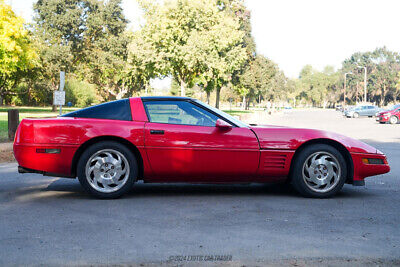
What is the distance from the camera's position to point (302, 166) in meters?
5.87

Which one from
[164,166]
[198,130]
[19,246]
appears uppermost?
[198,130]

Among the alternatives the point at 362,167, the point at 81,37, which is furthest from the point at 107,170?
the point at 81,37

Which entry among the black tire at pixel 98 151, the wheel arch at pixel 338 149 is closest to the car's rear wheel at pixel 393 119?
the wheel arch at pixel 338 149

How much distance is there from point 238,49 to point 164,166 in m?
34.1

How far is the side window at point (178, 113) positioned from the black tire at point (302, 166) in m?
1.18

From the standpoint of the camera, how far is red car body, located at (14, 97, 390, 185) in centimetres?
577

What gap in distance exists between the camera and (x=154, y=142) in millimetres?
5777

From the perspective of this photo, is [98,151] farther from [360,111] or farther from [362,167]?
[360,111]

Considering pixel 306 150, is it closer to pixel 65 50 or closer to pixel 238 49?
pixel 238 49

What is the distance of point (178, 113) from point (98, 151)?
1102 millimetres

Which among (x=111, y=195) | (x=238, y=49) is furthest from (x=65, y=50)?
(x=111, y=195)

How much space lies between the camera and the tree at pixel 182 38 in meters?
33.0

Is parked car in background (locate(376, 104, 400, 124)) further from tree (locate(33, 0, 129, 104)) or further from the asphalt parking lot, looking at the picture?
tree (locate(33, 0, 129, 104))

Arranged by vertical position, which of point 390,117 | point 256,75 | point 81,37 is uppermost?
point 81,37
